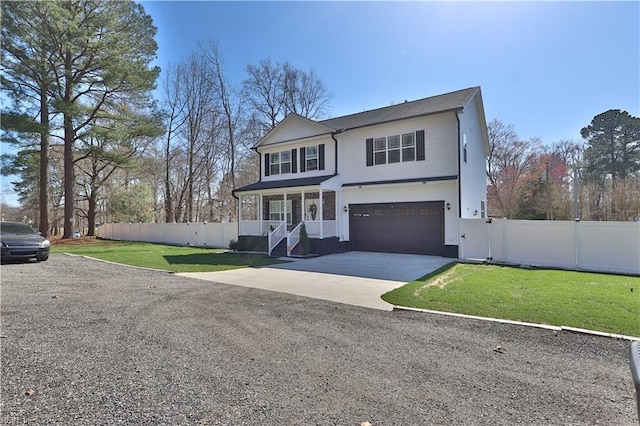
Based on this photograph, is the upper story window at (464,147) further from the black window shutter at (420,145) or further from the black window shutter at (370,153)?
the black window shutter at (370,153)

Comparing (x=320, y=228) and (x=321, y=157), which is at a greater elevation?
(x=321, y=157)

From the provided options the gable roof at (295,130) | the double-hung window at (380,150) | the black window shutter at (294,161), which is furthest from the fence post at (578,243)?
the black window shutter at (294,161)

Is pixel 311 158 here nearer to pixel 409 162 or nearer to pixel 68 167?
pixel 409 162

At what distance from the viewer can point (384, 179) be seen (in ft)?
50.9

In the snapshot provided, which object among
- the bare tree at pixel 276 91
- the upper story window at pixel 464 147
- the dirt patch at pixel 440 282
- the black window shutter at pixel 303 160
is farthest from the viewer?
the bare tree at pixel 276 91

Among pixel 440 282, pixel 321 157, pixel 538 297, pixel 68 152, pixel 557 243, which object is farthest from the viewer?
pixel 68 152

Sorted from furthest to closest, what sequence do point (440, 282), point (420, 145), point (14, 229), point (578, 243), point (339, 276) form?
1. point (420, 145)
2. point (14, 229)
3. point (578, 243)
4. point (339, 276)
5. point (440, 282)

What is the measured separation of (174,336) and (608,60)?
51.7 ft

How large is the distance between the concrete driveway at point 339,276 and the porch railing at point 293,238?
1865 mm

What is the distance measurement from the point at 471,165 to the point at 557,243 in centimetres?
595

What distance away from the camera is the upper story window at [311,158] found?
58.6 feet

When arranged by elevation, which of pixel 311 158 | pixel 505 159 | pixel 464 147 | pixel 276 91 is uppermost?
pixel 276 91

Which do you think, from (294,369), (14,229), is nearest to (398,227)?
(294,369)

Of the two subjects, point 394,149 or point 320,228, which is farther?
point 320,228
